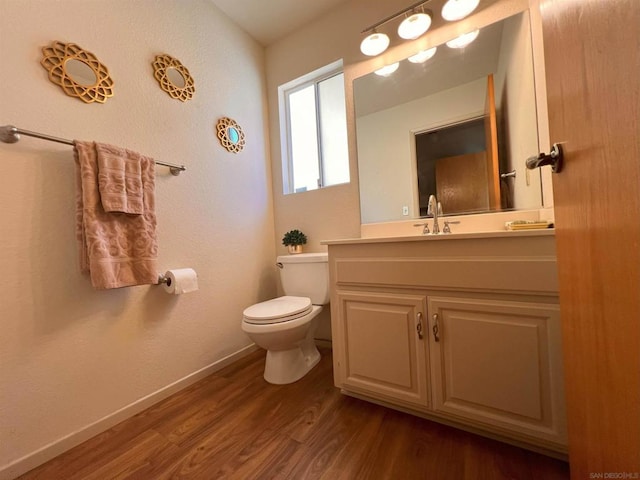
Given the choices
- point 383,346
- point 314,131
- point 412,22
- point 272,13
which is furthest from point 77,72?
point 383,346

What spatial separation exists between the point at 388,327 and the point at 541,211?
0.89 m

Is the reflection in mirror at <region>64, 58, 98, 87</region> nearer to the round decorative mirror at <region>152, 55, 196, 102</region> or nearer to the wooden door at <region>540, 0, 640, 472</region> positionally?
the round decorative mirror at <region>152, 55, 196, 102</region>

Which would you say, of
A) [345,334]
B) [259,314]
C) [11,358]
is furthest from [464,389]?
[11,358]

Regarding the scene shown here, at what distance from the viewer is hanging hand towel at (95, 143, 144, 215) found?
108 centimetres

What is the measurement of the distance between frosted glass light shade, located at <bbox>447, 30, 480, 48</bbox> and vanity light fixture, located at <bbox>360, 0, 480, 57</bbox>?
3.6 inches

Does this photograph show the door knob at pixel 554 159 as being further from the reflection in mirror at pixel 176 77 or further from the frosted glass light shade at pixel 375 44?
the reflection in mirror at pixel 176 77

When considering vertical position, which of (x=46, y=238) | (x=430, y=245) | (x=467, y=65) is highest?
(x=467, y=65)

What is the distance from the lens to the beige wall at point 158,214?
965 mm

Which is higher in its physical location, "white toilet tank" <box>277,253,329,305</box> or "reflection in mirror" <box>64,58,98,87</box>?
"reflection in mirror" <box>64,58,98,87</box>

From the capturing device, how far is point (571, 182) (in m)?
0.51

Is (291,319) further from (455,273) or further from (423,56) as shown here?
(423,56)

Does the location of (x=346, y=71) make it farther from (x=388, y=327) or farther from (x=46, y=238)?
(x=46, y=238)

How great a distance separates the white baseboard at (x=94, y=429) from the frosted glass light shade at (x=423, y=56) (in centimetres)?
220

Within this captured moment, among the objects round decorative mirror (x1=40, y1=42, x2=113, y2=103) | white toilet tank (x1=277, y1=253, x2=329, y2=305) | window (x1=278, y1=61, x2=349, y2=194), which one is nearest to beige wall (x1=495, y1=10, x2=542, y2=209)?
window (x1=278, y1=61, x2=349, y2=194)
